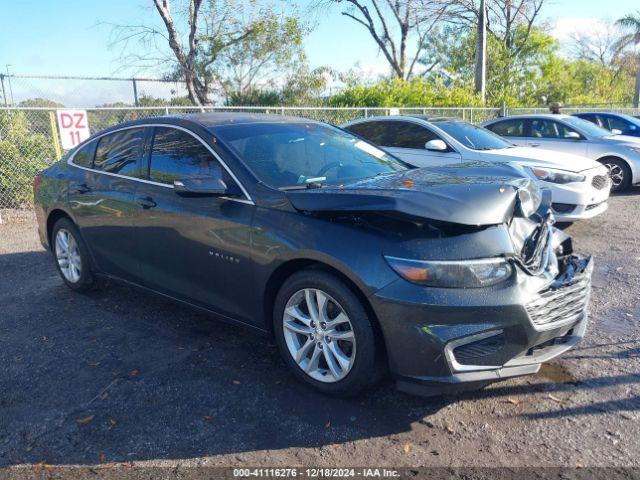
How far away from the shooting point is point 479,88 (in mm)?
19859

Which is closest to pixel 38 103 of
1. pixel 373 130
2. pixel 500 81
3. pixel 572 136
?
pixel 373 130

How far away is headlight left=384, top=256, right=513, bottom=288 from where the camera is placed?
2.85 m

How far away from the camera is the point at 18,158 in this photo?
31.1 ft

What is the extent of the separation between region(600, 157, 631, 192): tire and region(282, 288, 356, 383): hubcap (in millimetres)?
9491

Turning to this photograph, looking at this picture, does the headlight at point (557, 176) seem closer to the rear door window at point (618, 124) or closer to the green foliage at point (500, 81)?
the rear door window at point (618, 124)

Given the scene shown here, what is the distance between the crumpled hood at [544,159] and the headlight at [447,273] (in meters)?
5.08

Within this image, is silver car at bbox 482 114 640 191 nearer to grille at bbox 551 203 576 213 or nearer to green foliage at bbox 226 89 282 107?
grille at bbox 551 203 576 213

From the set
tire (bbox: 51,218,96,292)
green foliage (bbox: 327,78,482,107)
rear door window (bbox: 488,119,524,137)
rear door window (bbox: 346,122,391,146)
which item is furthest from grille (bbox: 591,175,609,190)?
green foliage (bbox: 327,78,482,107)

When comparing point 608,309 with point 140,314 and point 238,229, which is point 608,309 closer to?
point 238,229

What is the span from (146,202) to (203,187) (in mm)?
891

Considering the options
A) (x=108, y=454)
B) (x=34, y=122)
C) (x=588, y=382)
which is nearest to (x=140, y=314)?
(x=108, y=454)

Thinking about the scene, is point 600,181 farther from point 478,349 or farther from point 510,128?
point 478,349

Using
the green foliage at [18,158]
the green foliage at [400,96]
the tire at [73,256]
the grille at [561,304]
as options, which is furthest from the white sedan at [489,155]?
the green foliage at [400,96]

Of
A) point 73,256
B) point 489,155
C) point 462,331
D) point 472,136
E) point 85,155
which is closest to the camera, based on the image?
point 462,331
